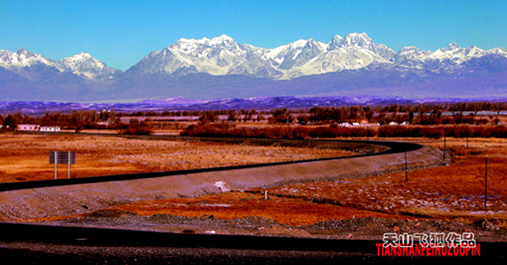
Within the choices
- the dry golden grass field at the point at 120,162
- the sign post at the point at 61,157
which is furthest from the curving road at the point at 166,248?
the dry golden grass field at the point at 120,162

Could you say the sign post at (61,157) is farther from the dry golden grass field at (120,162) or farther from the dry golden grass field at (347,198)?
the dry golden grass field at (347,198)

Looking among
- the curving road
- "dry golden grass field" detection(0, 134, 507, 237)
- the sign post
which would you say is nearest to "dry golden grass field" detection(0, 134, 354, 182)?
"dry golden grass field" detection(0, 134, 507, 237)

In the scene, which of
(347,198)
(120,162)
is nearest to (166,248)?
(347,198)

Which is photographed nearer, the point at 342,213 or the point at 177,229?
the point at 177,229

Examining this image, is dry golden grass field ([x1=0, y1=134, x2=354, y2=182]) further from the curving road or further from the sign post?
the curving road

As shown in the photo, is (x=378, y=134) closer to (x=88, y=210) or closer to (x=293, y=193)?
(x=293, y=193)

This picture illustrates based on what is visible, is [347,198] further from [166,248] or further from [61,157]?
[166,248]

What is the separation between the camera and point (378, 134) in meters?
82.4

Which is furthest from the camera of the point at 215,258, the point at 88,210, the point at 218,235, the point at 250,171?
the point at 250,171

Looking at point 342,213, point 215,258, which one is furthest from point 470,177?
point 215,258

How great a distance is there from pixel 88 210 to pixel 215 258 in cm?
986

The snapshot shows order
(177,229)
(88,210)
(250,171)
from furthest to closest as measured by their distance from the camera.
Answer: (250,171) < (88,210) < (177,229)

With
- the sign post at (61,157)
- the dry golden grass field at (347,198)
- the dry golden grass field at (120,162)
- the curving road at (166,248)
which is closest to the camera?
the curving road at (166,248)

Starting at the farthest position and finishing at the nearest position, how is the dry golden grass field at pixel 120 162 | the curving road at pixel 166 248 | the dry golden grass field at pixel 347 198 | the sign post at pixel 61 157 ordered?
the dry golden grass field at pixel 120 162, the sign post at pixel 61 157, the dry golden grass field at pixel 347 198, the curving road at pixel 166 248
